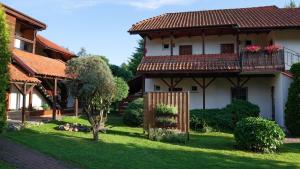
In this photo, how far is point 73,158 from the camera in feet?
33.8

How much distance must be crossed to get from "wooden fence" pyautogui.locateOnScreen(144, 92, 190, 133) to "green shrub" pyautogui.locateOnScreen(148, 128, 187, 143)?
1.98ft

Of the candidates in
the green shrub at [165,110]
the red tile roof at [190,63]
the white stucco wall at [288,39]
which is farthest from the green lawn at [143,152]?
the white stucco wall at [288,39]

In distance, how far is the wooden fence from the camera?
15977 mm

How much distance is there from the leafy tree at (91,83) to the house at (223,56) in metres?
7.67

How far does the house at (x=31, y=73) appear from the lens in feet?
60.4

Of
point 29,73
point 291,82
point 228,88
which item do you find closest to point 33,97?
point 29,73

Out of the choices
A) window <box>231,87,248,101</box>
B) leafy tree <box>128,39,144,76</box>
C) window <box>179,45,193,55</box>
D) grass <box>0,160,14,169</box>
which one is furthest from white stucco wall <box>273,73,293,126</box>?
leafy tree <box>128,39,144,76</box>

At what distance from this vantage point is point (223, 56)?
22047 millimetres

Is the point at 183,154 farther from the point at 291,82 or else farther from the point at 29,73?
the point at 29,73

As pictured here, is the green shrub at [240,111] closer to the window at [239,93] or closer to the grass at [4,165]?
the window at [239,93]

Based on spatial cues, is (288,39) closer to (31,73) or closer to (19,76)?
(31,73)

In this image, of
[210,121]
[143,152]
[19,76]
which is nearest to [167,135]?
[143,152]

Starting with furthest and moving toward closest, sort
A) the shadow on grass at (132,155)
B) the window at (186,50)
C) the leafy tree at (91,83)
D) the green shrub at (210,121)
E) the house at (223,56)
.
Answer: the window at (186,50)
the house at (223,56)
the green shrub at (210,121)
the leafy tree at (91,83)
the shadow on grass at (132,155)

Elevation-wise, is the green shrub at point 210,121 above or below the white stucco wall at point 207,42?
below
